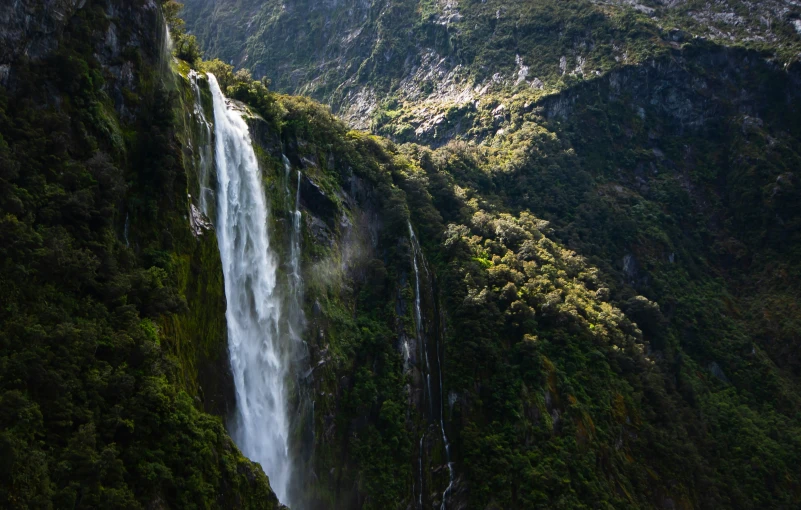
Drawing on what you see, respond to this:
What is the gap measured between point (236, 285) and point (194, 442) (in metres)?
11.4

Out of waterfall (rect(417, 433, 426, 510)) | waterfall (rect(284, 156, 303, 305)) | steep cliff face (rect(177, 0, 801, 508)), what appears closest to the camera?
waterfall (rect(417, 433, 426, 510))

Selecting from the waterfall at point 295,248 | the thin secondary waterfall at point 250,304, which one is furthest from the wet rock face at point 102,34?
the waterfall at point 295,248

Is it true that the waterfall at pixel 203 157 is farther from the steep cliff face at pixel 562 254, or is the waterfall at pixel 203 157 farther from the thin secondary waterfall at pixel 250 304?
the steep cliff face at pixel 562 254

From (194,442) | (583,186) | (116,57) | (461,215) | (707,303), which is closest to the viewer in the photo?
(194,442)

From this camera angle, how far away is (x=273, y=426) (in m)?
33.6

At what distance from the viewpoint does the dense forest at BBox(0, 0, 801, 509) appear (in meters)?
22.2

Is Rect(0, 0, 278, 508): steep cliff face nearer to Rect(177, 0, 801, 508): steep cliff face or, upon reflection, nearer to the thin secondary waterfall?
the thin secondary waterfall

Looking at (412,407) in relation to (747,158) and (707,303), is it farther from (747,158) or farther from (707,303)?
(747,158)

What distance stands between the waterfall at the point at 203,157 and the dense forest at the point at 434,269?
0.81 ft

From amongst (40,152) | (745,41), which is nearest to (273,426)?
(40,152)

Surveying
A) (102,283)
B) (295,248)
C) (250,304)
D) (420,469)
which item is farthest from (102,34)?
(420,469)

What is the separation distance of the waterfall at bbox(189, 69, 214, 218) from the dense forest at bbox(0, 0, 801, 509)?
25 cm

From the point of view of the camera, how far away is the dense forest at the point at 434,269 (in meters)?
22.2

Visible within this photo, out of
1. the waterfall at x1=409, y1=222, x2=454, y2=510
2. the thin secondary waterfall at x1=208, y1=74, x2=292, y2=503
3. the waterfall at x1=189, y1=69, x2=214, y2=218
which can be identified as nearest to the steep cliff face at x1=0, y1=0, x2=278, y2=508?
the waterfall at x1=189, y1=69, x2=214, y2=218
